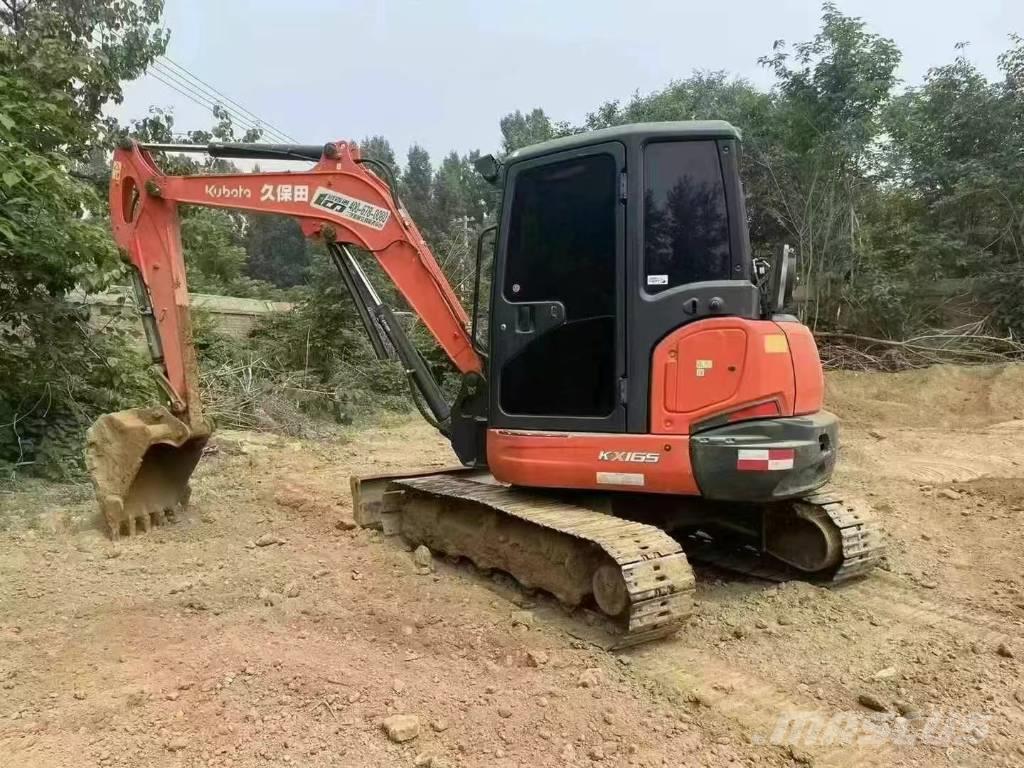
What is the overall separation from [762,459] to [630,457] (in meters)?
0.63

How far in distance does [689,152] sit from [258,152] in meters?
2.74

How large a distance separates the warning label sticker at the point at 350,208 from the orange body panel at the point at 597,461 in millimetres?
1547

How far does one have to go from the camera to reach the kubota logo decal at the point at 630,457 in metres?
4.02

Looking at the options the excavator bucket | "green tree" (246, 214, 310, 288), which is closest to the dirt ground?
the excavator bucket

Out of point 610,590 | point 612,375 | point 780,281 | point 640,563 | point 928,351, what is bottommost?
point 610,590

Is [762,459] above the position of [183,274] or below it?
below

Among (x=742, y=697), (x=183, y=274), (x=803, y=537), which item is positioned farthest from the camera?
(x=183, y=274)

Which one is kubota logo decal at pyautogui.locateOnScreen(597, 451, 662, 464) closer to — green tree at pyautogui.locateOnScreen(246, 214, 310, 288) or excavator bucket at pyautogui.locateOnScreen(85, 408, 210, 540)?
excavator bucket at pyautogui.locateOnScreen(85, 408, 210, 540)

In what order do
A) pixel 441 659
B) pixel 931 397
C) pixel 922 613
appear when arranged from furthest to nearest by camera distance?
pixel 931 397
pixel 922 613
pixel 441 659

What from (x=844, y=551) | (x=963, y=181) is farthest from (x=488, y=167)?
(x=963, y=181)

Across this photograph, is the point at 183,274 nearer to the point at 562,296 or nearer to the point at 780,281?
the point at 562,296

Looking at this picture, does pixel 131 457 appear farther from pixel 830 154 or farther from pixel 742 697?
pixel 830 154

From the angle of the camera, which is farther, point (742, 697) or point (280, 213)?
point (280, 213)

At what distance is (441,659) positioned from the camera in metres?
3.56
